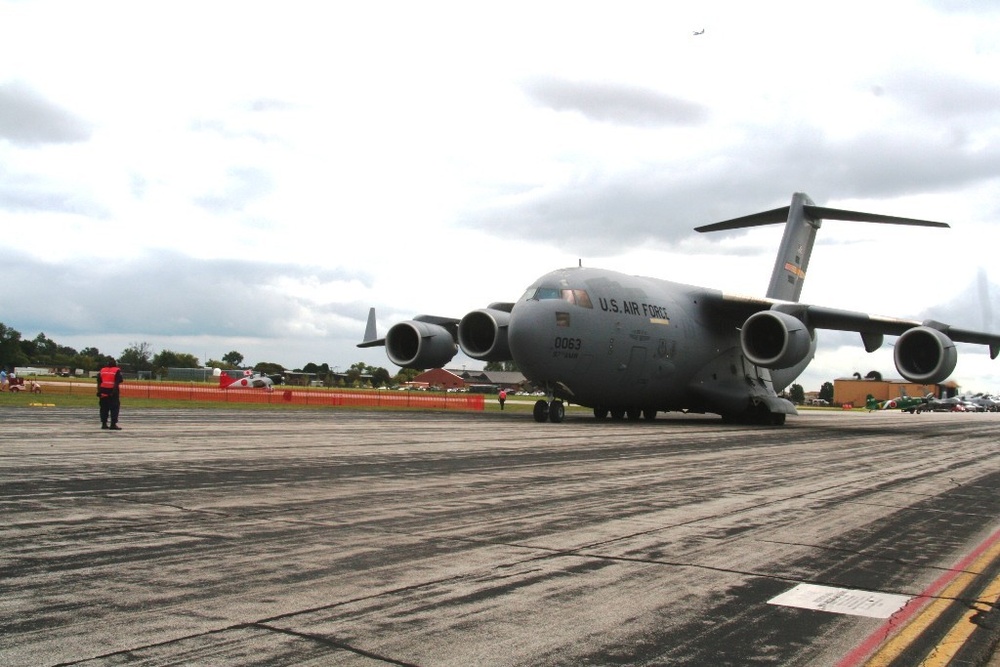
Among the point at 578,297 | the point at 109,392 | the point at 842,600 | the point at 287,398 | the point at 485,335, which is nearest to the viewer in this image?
the point at 842,600

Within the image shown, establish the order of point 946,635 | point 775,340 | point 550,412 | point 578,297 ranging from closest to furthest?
point 946,635 < point 578,297 < point 550,412 < point 775,340

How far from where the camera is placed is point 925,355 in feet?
92.7

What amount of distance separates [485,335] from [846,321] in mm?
12448

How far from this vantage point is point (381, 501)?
9.53 meters

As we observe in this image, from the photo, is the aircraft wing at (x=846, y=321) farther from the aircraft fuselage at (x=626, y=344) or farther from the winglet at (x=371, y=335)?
the winglet at (x=371, y=335)

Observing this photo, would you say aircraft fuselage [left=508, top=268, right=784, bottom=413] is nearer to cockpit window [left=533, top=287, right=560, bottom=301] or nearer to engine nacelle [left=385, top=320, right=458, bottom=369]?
cockpit window [left=533, top=287, right=560, bottom=301]

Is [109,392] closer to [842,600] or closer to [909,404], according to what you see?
[842,600]

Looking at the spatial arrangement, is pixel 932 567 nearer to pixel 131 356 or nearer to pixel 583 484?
pixel 583 484

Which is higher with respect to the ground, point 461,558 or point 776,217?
point 776,217

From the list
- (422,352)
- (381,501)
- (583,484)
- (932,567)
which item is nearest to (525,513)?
(381,501)

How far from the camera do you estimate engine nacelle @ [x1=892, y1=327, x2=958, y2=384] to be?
90.0 ft

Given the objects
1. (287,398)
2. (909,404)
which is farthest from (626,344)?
(909,404)

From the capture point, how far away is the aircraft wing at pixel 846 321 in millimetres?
30391

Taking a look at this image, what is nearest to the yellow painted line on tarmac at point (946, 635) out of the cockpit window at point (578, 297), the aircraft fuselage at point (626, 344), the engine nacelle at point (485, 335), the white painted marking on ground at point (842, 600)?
the white painted marking on ground at point (842, 600)
